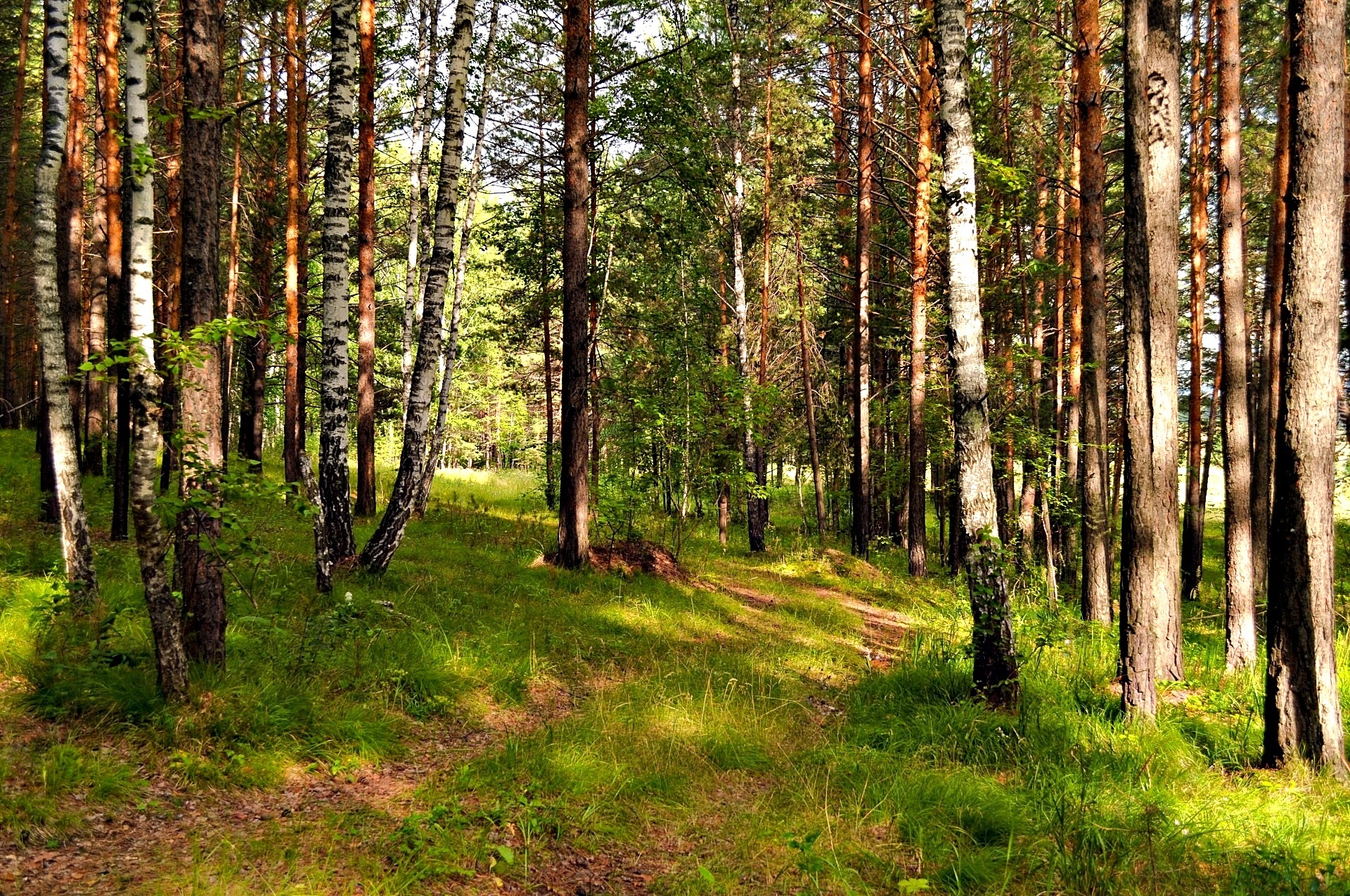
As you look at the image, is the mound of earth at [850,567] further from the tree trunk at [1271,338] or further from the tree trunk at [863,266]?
the tree trunk at [1271,338]

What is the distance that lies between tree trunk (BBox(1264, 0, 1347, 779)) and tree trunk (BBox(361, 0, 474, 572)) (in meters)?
8.12

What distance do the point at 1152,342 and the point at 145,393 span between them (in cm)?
787

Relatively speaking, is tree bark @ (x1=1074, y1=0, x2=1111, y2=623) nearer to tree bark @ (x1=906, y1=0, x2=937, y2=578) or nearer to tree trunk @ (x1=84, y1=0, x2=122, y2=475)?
tree bark @ (x1=906, y1=0, x2=937, y2=578)

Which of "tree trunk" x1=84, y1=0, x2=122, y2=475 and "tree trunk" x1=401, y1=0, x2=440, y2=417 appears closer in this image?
"tree trunk" x1=84, y1=0, x2=122, y2=475

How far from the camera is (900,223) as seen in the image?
1938 cm

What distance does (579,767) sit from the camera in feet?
15.5

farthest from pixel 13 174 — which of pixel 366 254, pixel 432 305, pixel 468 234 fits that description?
pixel 432 305

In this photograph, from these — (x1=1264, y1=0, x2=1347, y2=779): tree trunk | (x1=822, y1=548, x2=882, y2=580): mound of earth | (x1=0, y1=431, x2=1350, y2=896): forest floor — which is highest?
(x1=1264, y1=0, x2=1347, y2=779): tree trunk

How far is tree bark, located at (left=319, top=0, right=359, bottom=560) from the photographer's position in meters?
7.41

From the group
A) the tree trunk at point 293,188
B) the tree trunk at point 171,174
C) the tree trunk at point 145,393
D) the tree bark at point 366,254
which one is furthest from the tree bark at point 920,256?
the tree trunk at point 171,174

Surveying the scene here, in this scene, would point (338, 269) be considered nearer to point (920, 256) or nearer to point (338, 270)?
point (338, 270)

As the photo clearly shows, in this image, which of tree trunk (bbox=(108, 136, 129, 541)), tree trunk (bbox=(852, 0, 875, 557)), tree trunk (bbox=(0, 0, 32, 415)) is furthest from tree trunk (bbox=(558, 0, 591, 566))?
tree trunk (bbox=(0, 0, 32, 415))

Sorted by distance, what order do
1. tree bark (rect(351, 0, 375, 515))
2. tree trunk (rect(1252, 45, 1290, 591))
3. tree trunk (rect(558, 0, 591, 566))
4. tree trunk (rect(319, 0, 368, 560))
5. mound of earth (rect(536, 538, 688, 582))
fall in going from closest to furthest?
tree trunk (rect(319, 0, 368, 560)) → tree trunk (rect(558, 0, 591, 566)) → tree trunk (rect(1252, 45, 1290, 591)) → mound of earth (rect(536, 538, 688, 582)) → tree bark (rect(351, 0, 375, 515))

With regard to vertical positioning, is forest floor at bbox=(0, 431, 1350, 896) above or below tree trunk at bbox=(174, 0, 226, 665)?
below
